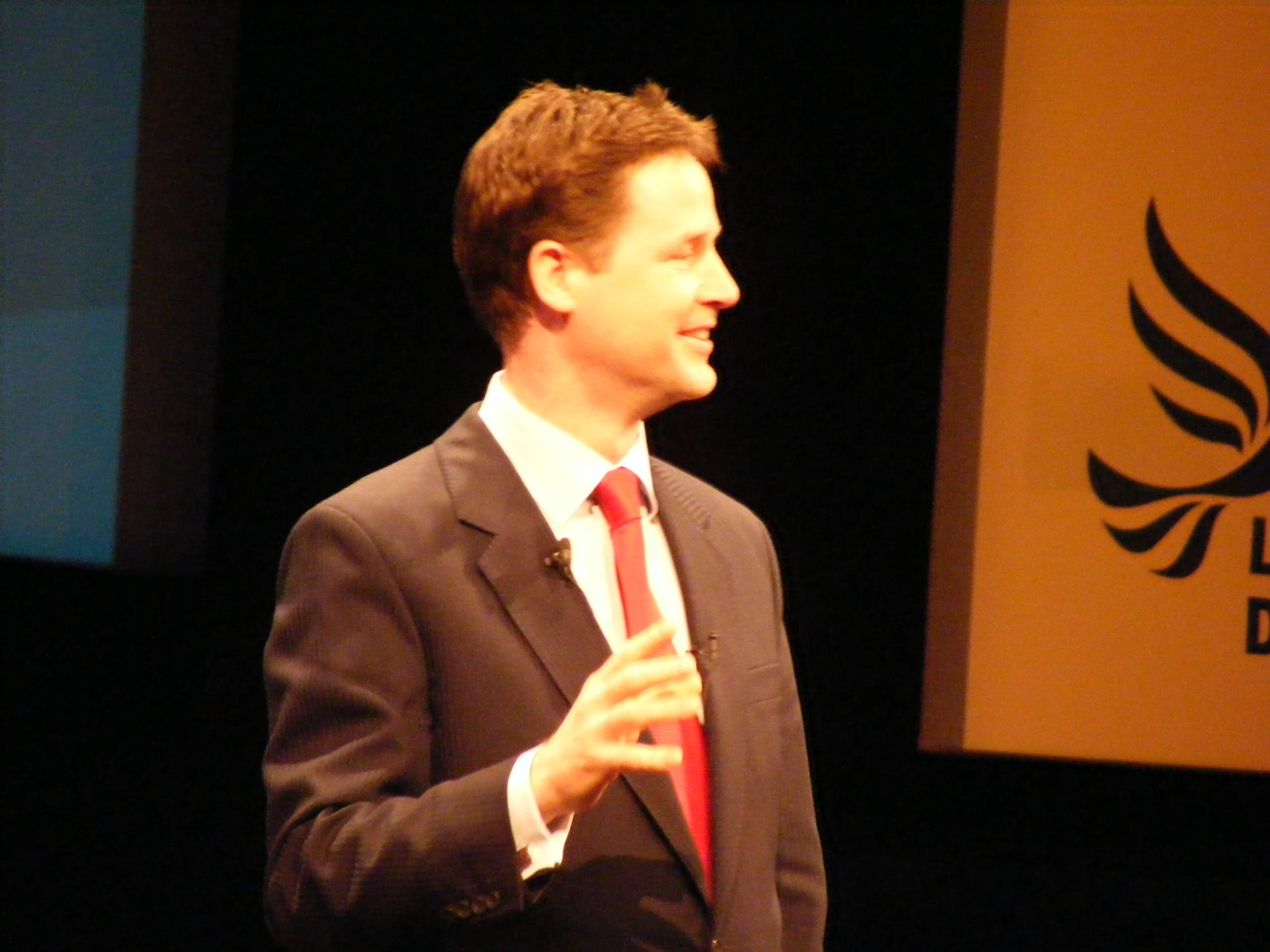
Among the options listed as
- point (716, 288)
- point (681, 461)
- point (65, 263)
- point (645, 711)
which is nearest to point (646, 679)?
point (645, 711)

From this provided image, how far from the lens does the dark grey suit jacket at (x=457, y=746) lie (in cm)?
135

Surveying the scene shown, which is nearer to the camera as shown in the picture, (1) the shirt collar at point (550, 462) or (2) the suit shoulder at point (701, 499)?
(1) the shirt collar at point (550, 462)

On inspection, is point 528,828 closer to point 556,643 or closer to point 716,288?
point 556,643

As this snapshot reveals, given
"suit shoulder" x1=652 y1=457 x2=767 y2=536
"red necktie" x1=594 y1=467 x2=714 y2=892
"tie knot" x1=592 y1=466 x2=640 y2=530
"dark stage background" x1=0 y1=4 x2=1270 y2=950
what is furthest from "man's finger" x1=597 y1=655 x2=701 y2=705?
"dark stage background" x1=0 y1=4 x2=1270 y2=950

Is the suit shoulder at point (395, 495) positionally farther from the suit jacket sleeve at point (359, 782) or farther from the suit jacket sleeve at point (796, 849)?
the suit jacket sleeve at point (796, 849)

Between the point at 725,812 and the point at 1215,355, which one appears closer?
the point at 725,812

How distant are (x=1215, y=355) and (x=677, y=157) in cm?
141

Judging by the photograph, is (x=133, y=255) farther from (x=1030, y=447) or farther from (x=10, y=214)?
(x=1030, y=447)

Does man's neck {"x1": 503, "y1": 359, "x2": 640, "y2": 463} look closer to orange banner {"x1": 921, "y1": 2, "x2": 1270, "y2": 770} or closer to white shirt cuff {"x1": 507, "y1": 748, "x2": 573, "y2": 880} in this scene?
white shirt cuff {"x1": 507, "y1": 748, "x2": 573, "y2": 880}

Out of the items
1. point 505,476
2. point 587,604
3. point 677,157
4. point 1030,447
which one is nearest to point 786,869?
point 587,604

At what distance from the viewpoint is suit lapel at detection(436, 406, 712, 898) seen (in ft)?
4.89

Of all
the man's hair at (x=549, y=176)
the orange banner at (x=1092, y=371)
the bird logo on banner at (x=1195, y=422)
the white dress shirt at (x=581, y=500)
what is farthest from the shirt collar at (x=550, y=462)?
the bird logo on banner at (x=1195, y=422)

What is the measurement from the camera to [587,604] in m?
1.54

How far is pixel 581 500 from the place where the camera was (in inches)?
62.9
